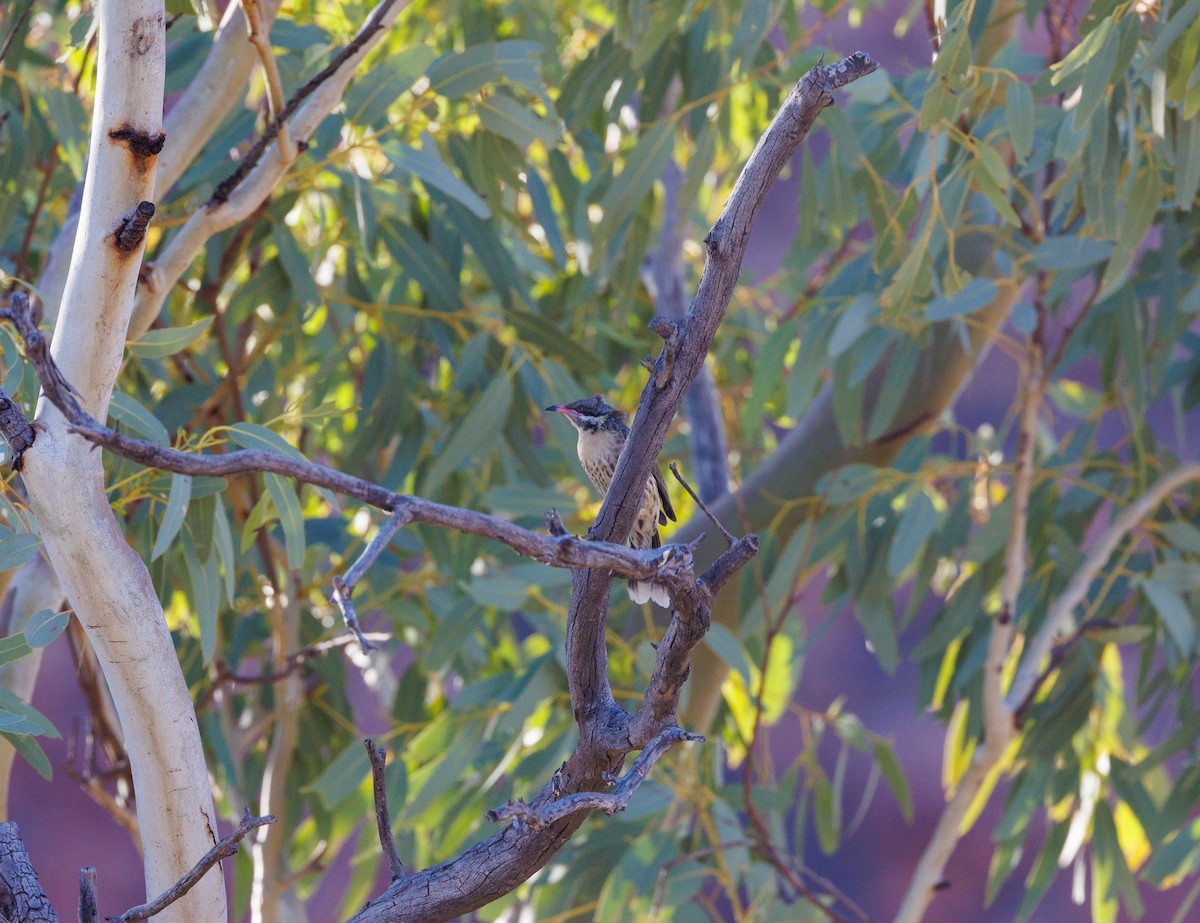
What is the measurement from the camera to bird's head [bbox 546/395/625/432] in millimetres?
2508

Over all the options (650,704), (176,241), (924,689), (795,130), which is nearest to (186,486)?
(176,241)

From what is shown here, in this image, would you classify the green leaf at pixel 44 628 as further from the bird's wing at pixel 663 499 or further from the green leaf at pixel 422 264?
the green leaf at pixel 422 264

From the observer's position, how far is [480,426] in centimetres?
247

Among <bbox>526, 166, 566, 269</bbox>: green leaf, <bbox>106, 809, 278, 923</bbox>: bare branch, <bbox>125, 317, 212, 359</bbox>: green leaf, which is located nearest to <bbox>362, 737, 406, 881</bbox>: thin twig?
<bbox>106, 809, 278, 923</bbox>: bare branch

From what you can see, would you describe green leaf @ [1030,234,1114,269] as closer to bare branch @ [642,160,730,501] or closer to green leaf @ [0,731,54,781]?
bare branch @ [642,160,730,501]

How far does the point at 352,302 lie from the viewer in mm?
2521

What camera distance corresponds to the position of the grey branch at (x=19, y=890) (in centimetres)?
125

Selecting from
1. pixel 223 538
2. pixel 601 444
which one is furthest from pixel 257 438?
pixel 601 444

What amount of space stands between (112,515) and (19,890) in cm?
36

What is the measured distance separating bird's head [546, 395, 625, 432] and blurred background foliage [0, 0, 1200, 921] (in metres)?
0.04

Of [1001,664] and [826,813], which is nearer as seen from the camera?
[1001,664]

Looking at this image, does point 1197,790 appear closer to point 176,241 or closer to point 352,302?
point 352,302

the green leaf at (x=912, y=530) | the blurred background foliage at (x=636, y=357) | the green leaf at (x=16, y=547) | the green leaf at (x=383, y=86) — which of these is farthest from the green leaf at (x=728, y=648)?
the green leaf at (x=16, y=547)

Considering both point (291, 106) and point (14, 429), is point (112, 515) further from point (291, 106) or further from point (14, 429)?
point (291, 106)
